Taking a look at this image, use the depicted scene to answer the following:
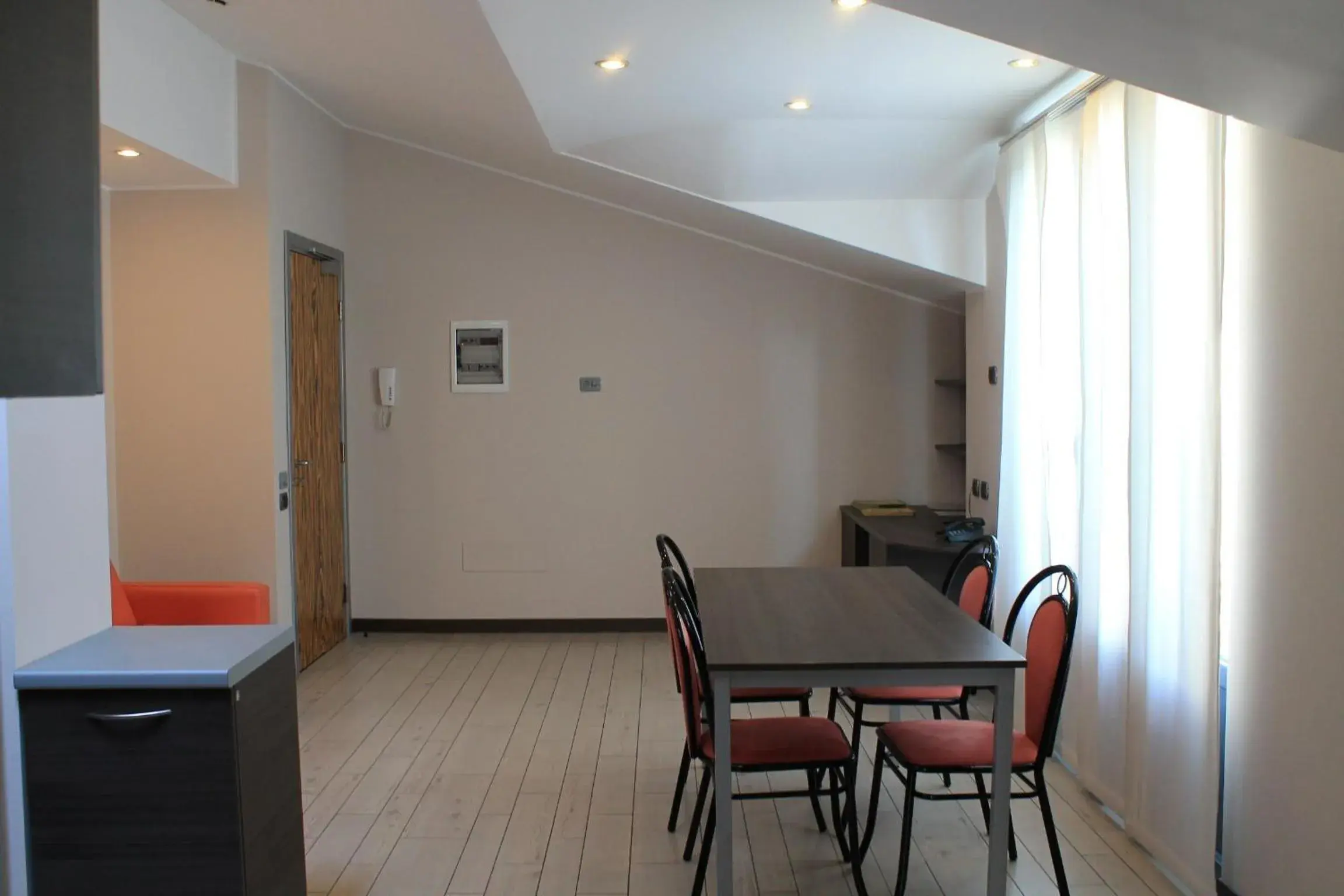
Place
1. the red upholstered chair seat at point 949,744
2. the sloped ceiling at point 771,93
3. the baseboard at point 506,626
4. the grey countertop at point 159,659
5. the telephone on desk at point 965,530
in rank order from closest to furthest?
1. the grey countertop at point 159,659
2. the red upholstered chair seat at point 949,744
3. the sloped ceiling at point 771,93
4. the telephone on desk at point 965,530
5. the baseboard at point 506,626

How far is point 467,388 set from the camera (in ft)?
20.3

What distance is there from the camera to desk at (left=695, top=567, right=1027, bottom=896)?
8.89 ft

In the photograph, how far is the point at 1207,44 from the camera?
1.77m

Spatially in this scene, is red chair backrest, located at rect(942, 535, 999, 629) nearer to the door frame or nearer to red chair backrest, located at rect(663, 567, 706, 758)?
red chair backrest, located at rect(663, 567, 706, 758)

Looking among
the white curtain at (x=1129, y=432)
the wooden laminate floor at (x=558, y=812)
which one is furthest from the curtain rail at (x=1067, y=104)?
the wooden laminate floor at (x=558, y=812)

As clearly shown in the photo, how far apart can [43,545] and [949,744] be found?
2.42 metres

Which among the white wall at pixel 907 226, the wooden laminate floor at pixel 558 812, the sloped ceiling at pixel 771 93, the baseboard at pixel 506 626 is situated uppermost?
the sloped ceiling at pixel 771 93

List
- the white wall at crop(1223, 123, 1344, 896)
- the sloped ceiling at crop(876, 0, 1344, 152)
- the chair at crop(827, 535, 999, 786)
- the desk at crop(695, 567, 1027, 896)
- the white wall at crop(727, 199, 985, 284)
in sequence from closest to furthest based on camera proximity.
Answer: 1. the sloped ceiling at crop(876, 0, 1344, 152)
2. the white wall at crop(1223, 123, 1344, 896)
3. the desk at crop(695, 567, 1027, 896)
4. the chair at crop(827, 535, 999, 786)
5. the white wall at crop(727, 199, 985, 284)

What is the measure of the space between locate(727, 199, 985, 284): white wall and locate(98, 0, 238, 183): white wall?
2360 millimetres

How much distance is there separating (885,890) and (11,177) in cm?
284

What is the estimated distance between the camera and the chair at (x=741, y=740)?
2980 mm

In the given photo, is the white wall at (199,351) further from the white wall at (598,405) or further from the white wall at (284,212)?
the white wall at (598,405)

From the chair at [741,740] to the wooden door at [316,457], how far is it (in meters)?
2.80

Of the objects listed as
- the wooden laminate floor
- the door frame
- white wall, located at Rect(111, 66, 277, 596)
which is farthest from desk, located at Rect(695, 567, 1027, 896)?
white wall, located at Rect(111, 66, 277, 596)
